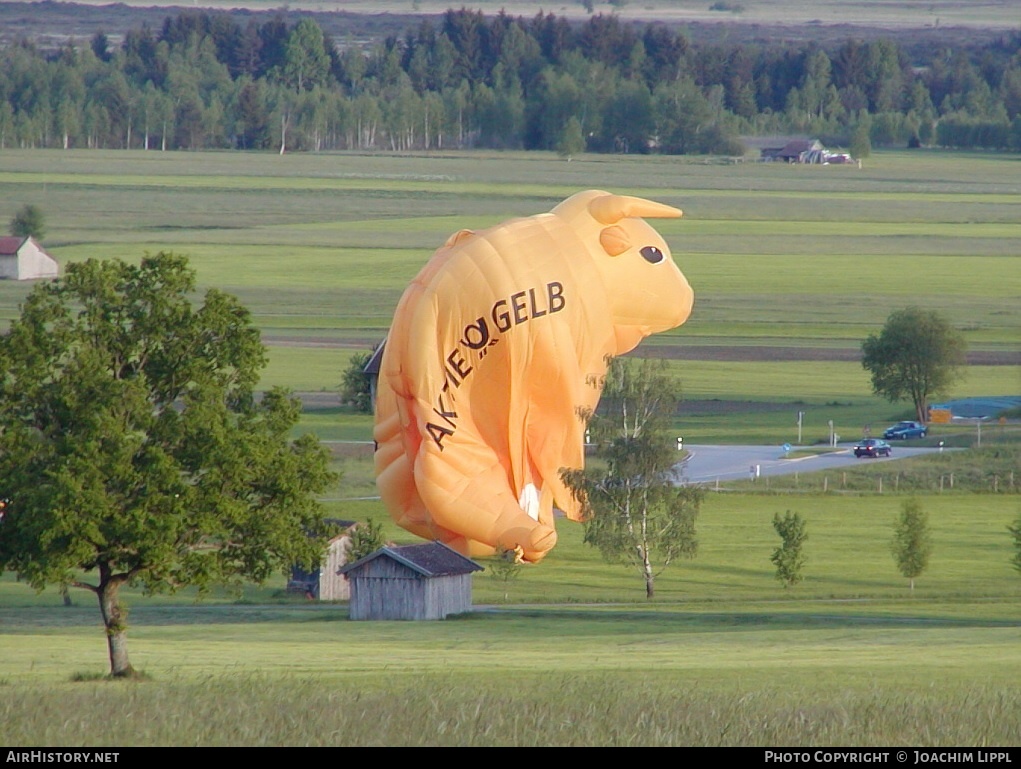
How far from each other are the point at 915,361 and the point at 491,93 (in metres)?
99.7

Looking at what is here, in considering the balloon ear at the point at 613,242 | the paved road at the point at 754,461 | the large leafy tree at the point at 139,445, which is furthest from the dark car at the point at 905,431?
the balloon ear at the point at 613,242

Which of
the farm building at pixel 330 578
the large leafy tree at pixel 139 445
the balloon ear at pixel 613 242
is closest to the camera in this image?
the balloon ear at pixel 613 242

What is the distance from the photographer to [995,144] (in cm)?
14762

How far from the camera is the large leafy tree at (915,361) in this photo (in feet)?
188

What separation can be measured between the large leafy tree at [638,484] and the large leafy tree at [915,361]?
2075cm

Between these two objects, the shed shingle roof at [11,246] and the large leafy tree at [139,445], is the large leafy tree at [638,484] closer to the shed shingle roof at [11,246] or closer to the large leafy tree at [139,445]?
the large leafy tree at [139,445]

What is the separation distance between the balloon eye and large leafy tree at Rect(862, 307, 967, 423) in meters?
43.0

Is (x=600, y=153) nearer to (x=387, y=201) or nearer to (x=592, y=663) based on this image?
(x=387, y=201)

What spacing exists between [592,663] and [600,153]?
125 m

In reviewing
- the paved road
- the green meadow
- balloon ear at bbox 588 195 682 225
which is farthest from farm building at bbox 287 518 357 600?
balloon ear at bbox 588 195 682 225

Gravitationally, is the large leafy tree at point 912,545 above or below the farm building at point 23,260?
below

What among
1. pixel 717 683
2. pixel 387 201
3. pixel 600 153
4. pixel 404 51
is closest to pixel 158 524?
pixel 717 683

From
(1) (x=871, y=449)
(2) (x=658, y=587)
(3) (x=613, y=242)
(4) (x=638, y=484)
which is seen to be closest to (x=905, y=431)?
→ (1) (x=871, y=449)
